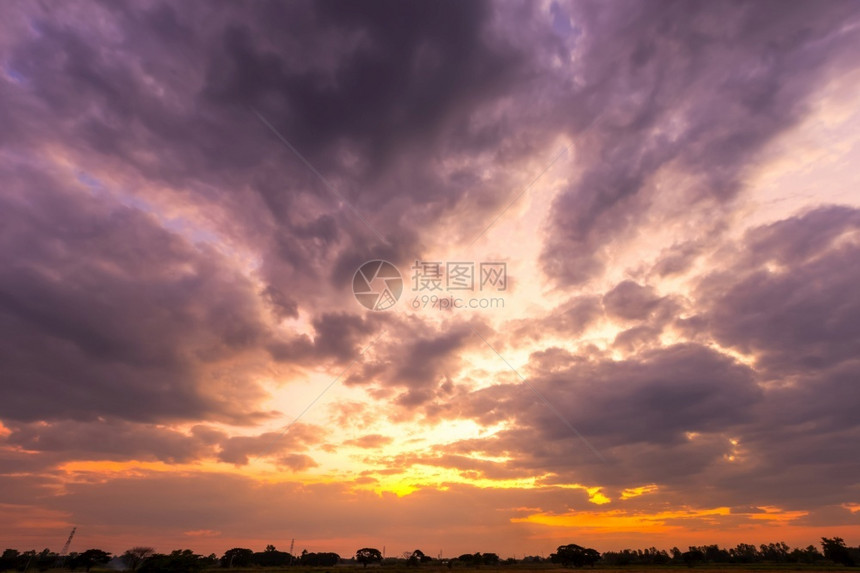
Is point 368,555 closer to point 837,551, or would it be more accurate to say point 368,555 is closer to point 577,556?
point 577,556

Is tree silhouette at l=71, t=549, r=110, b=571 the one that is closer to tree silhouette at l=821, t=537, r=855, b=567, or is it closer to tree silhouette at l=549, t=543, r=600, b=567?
tree silhouette at l=549, t=543, r=600, b=567

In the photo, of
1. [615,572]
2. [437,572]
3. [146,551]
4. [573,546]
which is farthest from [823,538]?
[146,551]

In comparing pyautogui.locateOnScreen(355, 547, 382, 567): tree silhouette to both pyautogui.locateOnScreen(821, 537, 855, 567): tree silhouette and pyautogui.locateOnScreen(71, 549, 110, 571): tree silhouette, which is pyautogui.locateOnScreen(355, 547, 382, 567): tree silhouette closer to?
pyautogui.locateOnScreen(71, 549, 110, 571): tree silhouette

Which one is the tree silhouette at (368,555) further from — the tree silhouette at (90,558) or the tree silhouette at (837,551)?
the tree silhouette at (837,551)

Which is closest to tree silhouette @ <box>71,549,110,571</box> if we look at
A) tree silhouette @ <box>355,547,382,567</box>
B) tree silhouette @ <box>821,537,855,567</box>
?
tree silhouette @ <box>355,547,382,567</box>

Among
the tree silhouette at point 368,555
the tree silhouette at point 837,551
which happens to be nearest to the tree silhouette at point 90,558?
the tree silhouette at point 368,555

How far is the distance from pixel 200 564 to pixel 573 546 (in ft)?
419

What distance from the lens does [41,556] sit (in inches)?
6762

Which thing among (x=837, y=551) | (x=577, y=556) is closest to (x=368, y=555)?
(x=577, y=556)

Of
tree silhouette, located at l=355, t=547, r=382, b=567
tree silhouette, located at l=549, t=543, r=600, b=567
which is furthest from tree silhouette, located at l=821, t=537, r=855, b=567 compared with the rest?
tree silhouette, located at l=355, t=547, r=382, b=567

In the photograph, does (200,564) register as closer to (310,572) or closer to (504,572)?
(310,572)

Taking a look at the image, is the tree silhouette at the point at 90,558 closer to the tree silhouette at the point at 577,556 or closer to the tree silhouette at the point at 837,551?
the tree silhouette at the point at 577,556

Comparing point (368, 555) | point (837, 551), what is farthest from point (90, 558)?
point (837, 551)

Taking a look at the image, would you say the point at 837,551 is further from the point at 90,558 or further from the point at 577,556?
the point at 90,558
